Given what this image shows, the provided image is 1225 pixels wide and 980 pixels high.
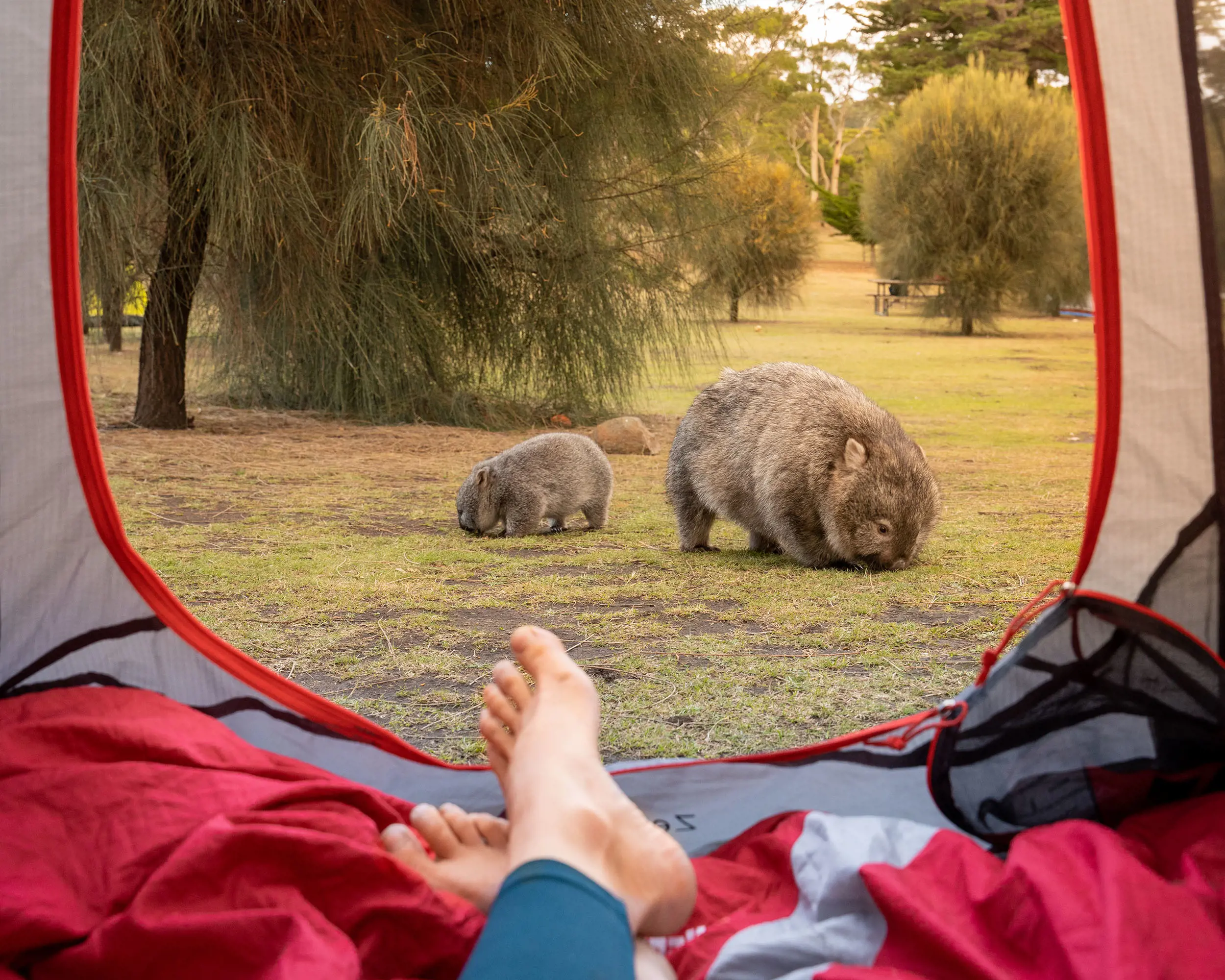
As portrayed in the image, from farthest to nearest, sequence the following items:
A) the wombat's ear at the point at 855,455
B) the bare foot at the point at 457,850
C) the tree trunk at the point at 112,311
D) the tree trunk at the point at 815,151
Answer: the tree trunk at the point at 815,151 < the tree trunk at the point at 112,311 < the wombat's ear at the point at 855,455 < the bare foot at the point at 457,850

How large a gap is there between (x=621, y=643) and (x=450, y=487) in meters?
2.17

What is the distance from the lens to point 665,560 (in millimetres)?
3455

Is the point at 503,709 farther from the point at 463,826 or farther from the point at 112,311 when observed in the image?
the point at 112,311

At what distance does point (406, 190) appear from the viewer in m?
5.12

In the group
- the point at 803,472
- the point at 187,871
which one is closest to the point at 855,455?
the point at 803,472

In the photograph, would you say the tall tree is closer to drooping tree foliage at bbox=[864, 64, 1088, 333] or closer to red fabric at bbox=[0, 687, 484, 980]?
drooping tree foliage at bbox=[864, 64, 1088, 333]

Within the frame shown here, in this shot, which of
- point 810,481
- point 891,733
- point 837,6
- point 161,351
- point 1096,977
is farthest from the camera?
point 837,6

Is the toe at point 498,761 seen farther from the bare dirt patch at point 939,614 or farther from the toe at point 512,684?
the bare dirt patch at point 939,614

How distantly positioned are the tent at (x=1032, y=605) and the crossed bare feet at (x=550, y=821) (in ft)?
0.73

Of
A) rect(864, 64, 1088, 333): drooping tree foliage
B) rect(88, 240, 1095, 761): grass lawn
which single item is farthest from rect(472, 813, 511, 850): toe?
rect(864, 64, 1088, 333): drooping tree foliage

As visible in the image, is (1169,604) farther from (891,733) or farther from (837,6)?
(837,6)

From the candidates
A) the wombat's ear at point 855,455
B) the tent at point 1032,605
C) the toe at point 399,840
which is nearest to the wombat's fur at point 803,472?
the wombat's ear at point 855,455

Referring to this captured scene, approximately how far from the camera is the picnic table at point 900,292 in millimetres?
13914

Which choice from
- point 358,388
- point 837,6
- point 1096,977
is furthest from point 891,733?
point 837,6
